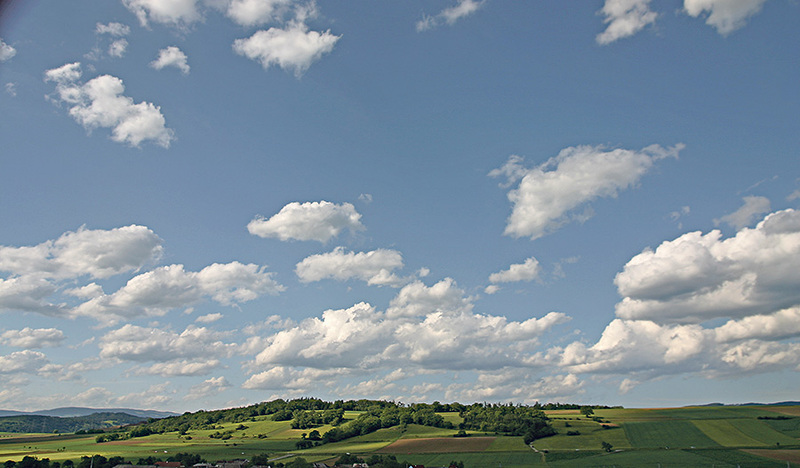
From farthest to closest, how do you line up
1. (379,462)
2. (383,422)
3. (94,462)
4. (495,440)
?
(383,422) → (495,440) → (94,462) → (379,462)

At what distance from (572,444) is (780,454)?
4110 centimetres

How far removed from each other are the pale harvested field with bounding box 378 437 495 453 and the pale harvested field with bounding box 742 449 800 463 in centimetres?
5424

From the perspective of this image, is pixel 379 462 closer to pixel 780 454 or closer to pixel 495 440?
pixel 495 440

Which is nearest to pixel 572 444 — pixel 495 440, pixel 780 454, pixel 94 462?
pixel 495 440

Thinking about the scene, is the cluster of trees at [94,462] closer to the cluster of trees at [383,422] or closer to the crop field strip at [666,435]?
the cluster of trees at [383,422]

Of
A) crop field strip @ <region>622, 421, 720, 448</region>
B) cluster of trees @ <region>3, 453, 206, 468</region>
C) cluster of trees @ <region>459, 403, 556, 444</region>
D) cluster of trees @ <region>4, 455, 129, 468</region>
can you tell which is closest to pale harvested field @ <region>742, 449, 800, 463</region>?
crop field strip @ <region>622, 421, 720, 448</region>

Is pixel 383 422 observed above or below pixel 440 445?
above

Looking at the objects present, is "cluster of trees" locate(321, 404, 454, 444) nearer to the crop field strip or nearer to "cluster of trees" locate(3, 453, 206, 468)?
"cluster of trees" locate(3, 453, 206, 468)

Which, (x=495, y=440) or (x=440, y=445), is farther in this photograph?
(x=495, y=440)

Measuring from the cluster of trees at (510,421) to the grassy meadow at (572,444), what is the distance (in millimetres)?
3981

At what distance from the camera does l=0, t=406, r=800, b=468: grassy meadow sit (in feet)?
339

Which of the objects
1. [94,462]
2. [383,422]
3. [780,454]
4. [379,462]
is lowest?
[780,454]

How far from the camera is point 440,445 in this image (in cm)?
13212

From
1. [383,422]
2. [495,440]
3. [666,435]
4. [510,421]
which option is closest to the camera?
[666,435]
